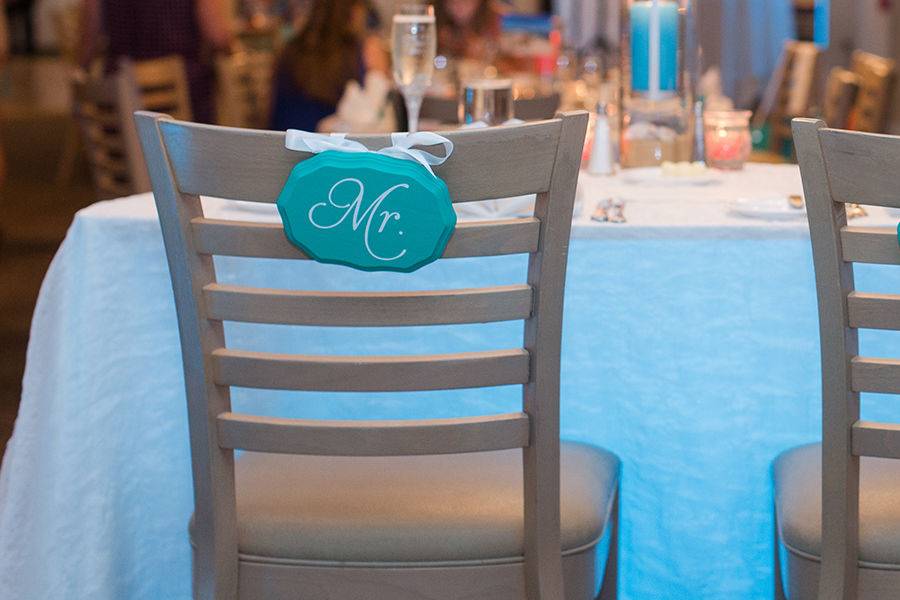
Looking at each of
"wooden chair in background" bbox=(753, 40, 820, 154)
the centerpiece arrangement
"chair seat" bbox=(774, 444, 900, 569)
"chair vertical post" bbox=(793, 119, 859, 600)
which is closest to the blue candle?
the centerpiece arrangement

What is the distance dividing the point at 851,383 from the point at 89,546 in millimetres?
918

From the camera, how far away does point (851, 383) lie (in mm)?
1238

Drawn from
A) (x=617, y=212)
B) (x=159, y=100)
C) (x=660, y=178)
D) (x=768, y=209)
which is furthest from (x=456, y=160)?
(x=159, y=100)

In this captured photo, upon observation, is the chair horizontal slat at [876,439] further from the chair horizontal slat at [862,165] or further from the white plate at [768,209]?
the white plate at [768,209]

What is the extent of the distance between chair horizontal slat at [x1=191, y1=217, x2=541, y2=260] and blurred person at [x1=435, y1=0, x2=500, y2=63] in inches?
137

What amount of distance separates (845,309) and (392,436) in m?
0.44

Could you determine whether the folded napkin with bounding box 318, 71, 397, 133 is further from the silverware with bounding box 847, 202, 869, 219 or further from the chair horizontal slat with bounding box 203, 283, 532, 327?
the chair horizontal slat with bounding box 203, 283, 532, 327

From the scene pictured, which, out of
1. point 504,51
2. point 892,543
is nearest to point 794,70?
point 504,51

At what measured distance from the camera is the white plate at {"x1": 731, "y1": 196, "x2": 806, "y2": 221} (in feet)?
5.20

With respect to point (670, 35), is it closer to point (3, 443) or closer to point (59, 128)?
point (3, 443)

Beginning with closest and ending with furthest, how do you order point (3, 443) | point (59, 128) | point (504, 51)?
point (3, 443)
point (504, 51)
point (59, 128)

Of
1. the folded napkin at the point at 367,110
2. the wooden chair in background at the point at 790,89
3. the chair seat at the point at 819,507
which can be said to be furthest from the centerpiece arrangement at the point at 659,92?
the wooden chair in background at the point at 790,89

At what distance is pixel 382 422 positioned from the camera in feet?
4.19

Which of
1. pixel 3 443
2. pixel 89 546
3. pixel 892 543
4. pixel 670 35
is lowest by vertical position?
pixel 3 443
